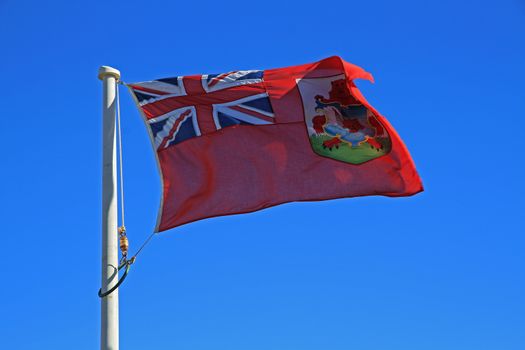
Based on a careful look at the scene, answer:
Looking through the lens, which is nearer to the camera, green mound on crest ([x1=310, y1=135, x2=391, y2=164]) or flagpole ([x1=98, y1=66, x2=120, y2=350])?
flagpole ([x1=98, y1=66, x2=120, y2=350])

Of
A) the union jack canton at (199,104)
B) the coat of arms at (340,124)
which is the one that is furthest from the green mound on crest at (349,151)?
the union jack canton at (199,104)

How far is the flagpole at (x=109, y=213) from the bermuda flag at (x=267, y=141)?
835 mm

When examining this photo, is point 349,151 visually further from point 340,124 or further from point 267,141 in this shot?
point 267,141

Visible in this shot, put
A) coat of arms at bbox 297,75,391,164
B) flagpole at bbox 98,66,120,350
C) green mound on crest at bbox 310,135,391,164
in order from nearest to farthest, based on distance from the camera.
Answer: flagpole at bbox 98,66,120,350
green mound on crest at bbox 310,135,391,164
coat of arms at bbox 297,75,391,164

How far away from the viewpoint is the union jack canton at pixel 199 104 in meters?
16.3

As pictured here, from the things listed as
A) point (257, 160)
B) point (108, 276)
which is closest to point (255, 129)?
point (257, 160)

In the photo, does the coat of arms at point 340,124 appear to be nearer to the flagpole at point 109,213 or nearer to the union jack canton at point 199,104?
the union jack canton at point 199,104

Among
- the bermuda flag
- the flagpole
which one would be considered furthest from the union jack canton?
the flagpole

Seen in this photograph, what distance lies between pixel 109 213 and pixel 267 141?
3943 mm

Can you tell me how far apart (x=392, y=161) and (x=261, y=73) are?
3.30 m

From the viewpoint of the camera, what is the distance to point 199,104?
1695 centimetres

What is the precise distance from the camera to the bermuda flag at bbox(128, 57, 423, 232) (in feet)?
52.1

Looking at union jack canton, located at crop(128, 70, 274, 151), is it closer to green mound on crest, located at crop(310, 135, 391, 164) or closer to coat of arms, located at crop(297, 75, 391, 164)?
coat of arms, located at crop(297, 75, 391, 164)

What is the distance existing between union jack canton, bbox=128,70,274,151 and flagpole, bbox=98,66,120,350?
779 mm
